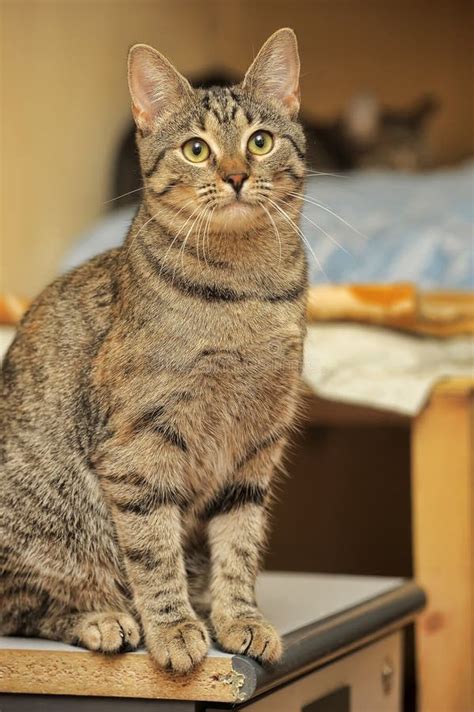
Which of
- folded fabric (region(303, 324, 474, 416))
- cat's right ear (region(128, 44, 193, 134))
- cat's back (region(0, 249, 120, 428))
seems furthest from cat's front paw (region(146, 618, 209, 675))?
folded fabric (region(303, 324, 474, 416))

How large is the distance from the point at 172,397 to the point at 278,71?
407 millimetres

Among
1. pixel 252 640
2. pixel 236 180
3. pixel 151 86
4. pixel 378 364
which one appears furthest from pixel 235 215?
pixel 378 364

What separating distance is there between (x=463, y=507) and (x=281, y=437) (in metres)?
0.63

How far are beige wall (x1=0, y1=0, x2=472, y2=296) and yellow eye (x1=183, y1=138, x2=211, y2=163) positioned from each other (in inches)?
70.2

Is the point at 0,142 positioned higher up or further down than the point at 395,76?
further down

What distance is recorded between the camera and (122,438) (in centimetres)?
119

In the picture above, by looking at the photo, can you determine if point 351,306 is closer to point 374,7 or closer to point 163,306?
point 163,306

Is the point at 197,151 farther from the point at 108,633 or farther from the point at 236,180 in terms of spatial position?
the point at 108,633

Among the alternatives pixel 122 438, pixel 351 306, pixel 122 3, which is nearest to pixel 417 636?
pixel 351 306

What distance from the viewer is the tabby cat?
1180 mm

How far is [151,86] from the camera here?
1.24 metres

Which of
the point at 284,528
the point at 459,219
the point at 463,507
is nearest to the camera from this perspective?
the point at 463,507

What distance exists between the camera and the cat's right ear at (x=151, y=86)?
1.22 meters

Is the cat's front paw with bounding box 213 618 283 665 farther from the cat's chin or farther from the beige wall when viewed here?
the beige wall
